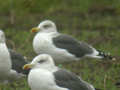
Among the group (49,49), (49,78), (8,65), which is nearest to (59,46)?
(49,49)

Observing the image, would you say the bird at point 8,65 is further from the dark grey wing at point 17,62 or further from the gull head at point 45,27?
the gull head at point 45,27

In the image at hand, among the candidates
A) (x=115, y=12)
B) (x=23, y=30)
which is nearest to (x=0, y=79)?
(x=23, y=30)

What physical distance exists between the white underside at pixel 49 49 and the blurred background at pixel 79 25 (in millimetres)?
431

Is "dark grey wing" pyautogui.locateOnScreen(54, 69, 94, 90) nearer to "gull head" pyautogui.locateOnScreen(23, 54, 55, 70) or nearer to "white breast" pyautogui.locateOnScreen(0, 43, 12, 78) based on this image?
"gull head" pyautogui.locateOnScreen(23, 54, 55, 70)

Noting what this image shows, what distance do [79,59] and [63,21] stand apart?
18.7 ft

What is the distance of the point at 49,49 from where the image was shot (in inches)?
399

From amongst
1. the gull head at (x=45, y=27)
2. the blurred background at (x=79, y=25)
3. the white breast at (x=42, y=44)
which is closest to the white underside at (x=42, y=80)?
the blurred background at (x=79, y=25)

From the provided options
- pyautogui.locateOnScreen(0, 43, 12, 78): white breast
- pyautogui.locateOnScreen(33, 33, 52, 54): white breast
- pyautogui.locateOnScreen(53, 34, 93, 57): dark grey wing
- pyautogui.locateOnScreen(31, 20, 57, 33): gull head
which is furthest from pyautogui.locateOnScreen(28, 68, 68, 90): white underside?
pyautogui.locateOnScreen(31, 20, 57, 33): gull head

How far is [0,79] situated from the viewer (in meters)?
8.61

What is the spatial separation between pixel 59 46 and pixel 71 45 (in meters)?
0.33

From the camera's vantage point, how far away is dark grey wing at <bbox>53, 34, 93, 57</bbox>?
1033 centimetres

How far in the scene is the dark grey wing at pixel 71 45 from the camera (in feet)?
33.9

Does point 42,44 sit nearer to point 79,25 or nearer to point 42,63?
point 42,63

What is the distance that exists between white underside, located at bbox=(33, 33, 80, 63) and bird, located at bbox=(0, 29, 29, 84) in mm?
953
